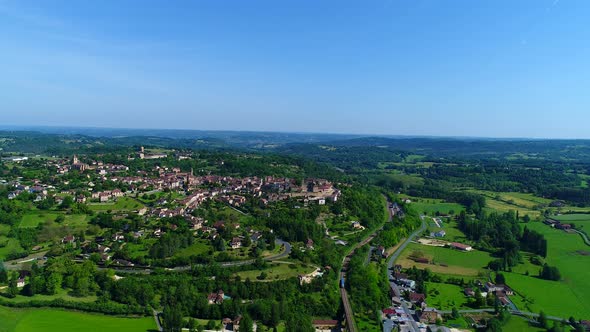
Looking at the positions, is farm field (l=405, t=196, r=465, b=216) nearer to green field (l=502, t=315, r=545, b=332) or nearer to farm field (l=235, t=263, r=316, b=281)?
green field (l=502, t=315, r=545, b=332)

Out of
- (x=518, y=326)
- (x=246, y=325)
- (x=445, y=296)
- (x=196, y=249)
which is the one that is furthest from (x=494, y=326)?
(x=196, y=249)

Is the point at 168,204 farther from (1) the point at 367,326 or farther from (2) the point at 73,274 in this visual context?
(1) the point at 367,326

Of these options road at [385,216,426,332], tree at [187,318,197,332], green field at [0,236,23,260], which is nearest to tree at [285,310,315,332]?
tree at [187,318,197,332]

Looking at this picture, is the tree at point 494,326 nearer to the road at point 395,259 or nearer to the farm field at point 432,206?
the road at point 395,259

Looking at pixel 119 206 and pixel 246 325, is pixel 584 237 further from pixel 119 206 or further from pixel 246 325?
pixel 119 206

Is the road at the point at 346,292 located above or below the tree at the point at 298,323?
below

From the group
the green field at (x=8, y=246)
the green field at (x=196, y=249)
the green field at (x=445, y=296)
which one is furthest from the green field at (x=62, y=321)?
the green field at (x=445, y=296)

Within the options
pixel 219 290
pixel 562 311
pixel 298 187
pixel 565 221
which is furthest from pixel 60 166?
pixel 565 221
